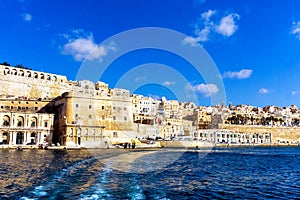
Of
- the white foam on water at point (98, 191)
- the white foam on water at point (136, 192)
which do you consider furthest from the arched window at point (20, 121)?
the white foam on water at point (136, 192)

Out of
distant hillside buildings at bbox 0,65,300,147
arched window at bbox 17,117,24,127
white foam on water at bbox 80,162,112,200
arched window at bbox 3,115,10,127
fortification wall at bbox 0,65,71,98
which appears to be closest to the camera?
white foam on water at bbox 80,162,112,200

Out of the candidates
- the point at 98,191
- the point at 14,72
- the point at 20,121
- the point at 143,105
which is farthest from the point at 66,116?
the point at 143,105

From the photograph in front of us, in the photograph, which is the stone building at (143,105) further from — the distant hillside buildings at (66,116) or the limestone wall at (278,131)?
the limestone wall at (278,131)

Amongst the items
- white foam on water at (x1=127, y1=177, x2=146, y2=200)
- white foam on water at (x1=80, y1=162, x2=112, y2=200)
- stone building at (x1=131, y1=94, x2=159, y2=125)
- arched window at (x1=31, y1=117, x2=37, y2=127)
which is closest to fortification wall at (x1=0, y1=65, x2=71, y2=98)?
arched window at (x1=31, y1=117, x2=37, y2=127)

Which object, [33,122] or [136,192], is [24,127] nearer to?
[33,122]

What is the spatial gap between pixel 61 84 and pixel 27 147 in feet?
107

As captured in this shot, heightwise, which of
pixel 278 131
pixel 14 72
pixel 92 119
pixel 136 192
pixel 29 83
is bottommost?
pixel 136 192

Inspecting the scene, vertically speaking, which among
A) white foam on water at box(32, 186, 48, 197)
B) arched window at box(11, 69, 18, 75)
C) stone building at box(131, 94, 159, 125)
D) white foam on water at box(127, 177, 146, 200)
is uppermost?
arched window at box(11, 69, 18, 75)

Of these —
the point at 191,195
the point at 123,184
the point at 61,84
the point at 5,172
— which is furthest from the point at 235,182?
the point at 61,84

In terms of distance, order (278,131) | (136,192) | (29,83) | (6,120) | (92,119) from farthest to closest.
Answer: (278,131) → (29,83) → (92,119) → (6,120) → (136,192)

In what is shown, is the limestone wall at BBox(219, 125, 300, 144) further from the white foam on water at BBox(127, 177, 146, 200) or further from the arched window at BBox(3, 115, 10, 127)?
the white foam on water at BBox(127, 177, 146, 200)

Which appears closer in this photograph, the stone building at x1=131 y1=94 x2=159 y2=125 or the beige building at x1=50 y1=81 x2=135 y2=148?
the beige building at x1=50 y1=81 x2=135 y2=148

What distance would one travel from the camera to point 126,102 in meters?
64.6

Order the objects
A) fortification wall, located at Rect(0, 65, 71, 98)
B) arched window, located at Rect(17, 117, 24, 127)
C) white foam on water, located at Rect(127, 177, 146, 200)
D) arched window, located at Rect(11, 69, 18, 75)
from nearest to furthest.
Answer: white foam on water, located at Rect(127, 177, 146, 200), arched window, located at Rect(17, 117, 24, 127), fortification wall, located at Rect(0, 65, 71, 98), arched window, located at Rect(11, 69, 18, 75)
